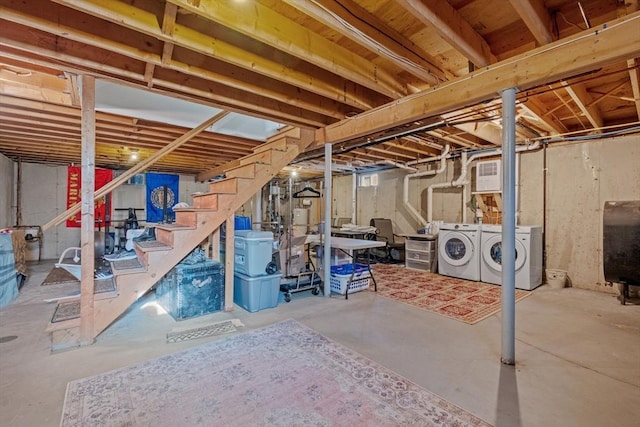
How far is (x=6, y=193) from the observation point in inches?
235

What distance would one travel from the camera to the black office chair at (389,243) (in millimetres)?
6793

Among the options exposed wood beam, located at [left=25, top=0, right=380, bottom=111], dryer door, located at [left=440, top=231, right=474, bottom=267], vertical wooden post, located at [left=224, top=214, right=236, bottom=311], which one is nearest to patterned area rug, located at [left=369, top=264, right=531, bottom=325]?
dryer door, located at [left=440, top=231, right=474, bottom=267]

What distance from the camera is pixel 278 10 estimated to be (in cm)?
210

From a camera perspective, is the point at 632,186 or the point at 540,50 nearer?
the point at 540,50

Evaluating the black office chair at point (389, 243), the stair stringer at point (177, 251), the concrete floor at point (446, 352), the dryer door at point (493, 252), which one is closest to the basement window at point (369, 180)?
the black office chair at point (389, 243)

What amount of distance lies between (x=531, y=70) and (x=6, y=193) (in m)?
8.99

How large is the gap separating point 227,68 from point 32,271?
19.9ft

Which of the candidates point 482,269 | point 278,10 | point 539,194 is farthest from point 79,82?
point 539,194

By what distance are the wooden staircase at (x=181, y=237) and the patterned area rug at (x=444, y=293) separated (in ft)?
8.15

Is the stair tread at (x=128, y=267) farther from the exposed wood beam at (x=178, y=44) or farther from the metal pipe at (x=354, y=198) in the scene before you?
the metal pipe at (x=354, y=198)

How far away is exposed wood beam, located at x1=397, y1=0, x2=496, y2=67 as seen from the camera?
1.79m

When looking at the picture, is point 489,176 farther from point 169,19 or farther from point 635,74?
point 169,19

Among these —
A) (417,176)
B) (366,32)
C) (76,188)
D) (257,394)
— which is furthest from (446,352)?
(76,188)

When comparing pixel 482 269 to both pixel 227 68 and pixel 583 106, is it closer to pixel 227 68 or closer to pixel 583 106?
pixel 583 106
